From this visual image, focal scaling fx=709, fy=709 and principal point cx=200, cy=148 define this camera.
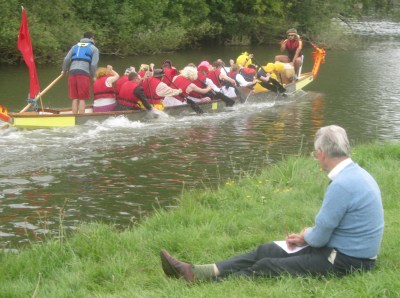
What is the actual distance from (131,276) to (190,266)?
617 mm

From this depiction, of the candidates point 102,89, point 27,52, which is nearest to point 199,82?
point 102,89

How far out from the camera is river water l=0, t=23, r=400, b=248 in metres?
9.20

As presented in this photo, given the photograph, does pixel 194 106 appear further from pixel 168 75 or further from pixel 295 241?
pixel 295 241

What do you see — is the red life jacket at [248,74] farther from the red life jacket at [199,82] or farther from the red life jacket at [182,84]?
the red life jacket at [182,84]

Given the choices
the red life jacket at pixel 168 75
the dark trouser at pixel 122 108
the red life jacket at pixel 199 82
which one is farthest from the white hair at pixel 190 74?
the dark trouser at pixel 122 108

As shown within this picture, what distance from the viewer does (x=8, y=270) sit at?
626 cm

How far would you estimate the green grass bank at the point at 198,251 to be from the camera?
5074mm

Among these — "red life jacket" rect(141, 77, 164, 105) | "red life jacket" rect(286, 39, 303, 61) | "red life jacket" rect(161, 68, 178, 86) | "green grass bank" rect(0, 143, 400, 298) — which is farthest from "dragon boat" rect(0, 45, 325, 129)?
"green grass bank" rect(0, 143, 400, 298)

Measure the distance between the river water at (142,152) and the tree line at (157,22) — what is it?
459 cm

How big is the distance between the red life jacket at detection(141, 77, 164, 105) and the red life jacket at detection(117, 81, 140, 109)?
458 millimetres

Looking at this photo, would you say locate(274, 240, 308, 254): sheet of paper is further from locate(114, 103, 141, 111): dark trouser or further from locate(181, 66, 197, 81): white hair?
locate(181, 66, 197, 81): white hair

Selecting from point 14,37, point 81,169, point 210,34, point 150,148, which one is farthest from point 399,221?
point 210,34

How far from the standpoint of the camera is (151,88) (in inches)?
607

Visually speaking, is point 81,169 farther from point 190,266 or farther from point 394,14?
point 394,14
